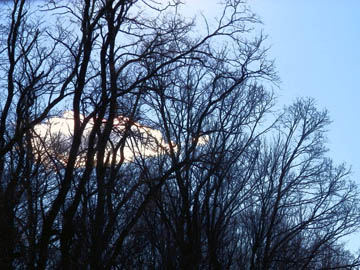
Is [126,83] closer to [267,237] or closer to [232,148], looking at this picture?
[232,148]

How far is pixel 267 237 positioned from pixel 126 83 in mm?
11971

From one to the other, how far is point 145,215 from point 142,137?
20.3ft

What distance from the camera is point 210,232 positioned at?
72.1 feet

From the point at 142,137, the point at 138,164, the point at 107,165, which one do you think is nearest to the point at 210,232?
the point at 138,164

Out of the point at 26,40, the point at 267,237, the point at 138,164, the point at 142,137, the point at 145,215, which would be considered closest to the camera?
the point at 142,137

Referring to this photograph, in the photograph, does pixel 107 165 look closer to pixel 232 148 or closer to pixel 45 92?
pixel 45 92

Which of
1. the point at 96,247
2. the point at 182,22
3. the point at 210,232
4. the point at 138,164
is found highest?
the point at 182,22

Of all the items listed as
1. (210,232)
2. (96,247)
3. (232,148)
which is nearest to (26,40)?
(96,247)

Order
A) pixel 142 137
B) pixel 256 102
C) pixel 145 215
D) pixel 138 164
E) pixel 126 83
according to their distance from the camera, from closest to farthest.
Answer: pixel 142 137, pixel 126 83, pixel 138 164, pixel 145 215, pixel 256 102

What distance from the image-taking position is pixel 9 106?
56.9ft

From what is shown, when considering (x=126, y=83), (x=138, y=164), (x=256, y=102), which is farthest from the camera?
(x=256, y=102)

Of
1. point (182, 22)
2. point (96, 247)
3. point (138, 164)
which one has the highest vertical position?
point (182, 22)

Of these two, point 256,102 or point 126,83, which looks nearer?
point 126,83

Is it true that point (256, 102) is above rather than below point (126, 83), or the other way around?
above
